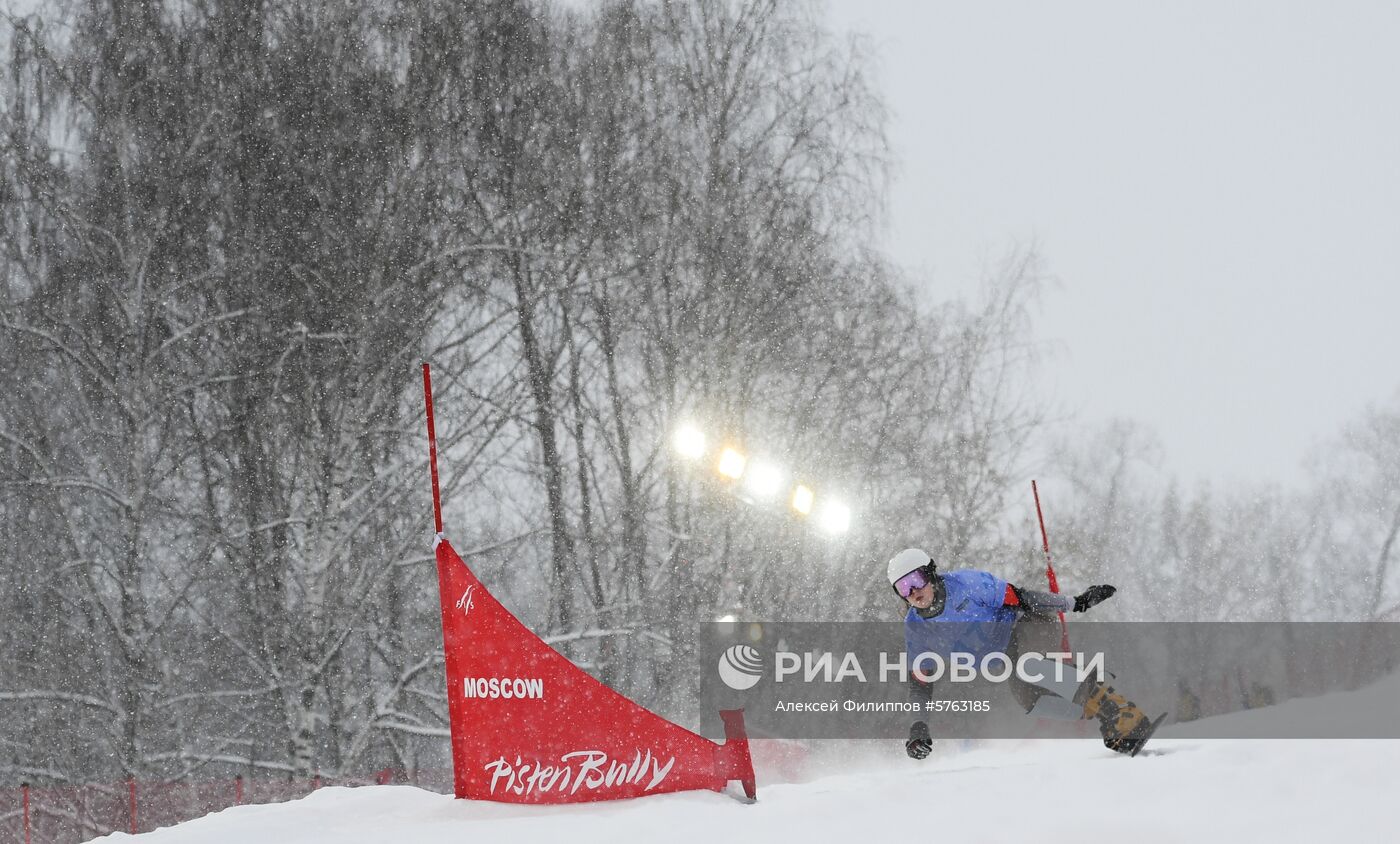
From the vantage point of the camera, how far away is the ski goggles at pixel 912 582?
668 cm

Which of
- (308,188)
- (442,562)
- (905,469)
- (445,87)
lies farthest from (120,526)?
(905,469)

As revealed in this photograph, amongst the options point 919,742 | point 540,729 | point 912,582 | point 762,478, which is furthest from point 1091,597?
point 762,478

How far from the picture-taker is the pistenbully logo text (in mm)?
14984

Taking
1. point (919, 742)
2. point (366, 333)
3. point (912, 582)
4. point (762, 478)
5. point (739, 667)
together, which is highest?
point (366, 333)

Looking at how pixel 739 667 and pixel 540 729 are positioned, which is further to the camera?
pixel 739 667

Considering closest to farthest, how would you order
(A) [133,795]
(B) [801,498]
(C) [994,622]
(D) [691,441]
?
(C) [994,622] → (A) [133,795] → (D) [691,441] → (B) [801,498]

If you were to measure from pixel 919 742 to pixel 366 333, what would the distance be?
24.9 feet

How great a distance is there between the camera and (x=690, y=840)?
486cm

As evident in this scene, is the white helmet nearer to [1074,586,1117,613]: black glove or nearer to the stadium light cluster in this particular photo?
[1074,586,1117,613]: black glove

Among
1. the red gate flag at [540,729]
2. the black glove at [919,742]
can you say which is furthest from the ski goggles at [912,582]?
the red gate flag at [540,729]

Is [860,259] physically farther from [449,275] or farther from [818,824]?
[818,824]

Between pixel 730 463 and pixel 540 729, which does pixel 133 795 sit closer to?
pixel 540 729

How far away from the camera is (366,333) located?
12266 millimetres

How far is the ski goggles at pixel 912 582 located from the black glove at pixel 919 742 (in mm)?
655
